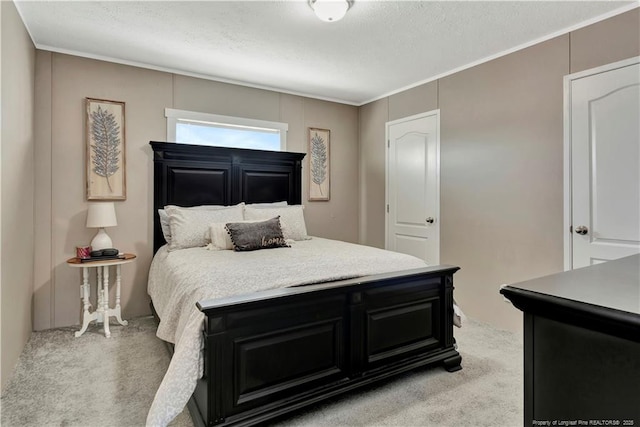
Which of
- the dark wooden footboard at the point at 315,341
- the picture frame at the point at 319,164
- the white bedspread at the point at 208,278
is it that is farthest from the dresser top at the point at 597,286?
the picture frame at the point at 319,164

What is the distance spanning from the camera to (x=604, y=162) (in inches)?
101

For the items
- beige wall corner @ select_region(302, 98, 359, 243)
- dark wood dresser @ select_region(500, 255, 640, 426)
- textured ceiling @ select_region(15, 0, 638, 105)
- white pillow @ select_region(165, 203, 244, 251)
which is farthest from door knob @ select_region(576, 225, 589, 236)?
white pillow @ select_region(165, 203, 244, 251)

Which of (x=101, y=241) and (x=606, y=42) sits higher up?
(x=606, y=42)

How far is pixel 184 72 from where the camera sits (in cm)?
369

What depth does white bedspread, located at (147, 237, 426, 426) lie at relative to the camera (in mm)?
1590

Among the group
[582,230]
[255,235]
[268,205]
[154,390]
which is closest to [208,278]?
[154,390]

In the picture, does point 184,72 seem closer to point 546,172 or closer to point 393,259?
point 393,259

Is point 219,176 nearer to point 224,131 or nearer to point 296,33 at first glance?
point 224,131

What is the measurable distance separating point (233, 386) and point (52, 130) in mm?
2917

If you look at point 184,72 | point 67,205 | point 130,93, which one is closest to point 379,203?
point 184,72

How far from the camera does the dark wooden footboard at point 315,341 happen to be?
1680 millimetres

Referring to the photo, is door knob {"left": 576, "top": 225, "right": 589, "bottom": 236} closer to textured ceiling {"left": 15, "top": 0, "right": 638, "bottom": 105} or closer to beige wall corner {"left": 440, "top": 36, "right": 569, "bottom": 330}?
beige wall corner {"left": 440, "top": 36, "right": 569, "bottom": 330}

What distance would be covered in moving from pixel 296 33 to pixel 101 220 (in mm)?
2287

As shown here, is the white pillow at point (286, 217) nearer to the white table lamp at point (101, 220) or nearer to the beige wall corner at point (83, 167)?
the beige wall corner at point (83, 167)
